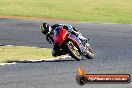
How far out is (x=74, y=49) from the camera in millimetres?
20719

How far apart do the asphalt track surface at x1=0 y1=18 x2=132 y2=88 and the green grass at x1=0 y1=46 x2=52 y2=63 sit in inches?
57.8

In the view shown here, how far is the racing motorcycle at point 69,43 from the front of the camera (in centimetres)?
2058

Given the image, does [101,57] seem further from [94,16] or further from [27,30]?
[94,16]

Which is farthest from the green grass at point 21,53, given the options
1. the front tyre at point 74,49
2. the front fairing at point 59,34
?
the front tyre at point 74,49

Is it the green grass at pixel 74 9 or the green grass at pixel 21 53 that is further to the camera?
the green grass at pixel 74 9

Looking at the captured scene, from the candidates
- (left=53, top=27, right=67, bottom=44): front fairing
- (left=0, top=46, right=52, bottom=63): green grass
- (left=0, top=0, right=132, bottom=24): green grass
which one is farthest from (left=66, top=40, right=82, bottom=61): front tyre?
(left=0, top=0, right=132, bottom=24): green grass

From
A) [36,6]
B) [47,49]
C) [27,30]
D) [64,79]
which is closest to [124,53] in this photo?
[47,49]

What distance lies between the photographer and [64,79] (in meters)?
16.7

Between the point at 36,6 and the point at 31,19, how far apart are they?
9994 mm

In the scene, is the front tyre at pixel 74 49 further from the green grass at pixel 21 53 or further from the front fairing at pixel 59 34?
the green grass at pixel 21 53

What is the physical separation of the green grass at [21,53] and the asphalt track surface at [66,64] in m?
1.47

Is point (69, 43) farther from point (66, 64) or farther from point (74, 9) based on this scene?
point (74, 9)

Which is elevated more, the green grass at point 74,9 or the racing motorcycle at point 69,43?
the racing motorcycle at point 69,43

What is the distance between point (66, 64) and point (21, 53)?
3879 mm
